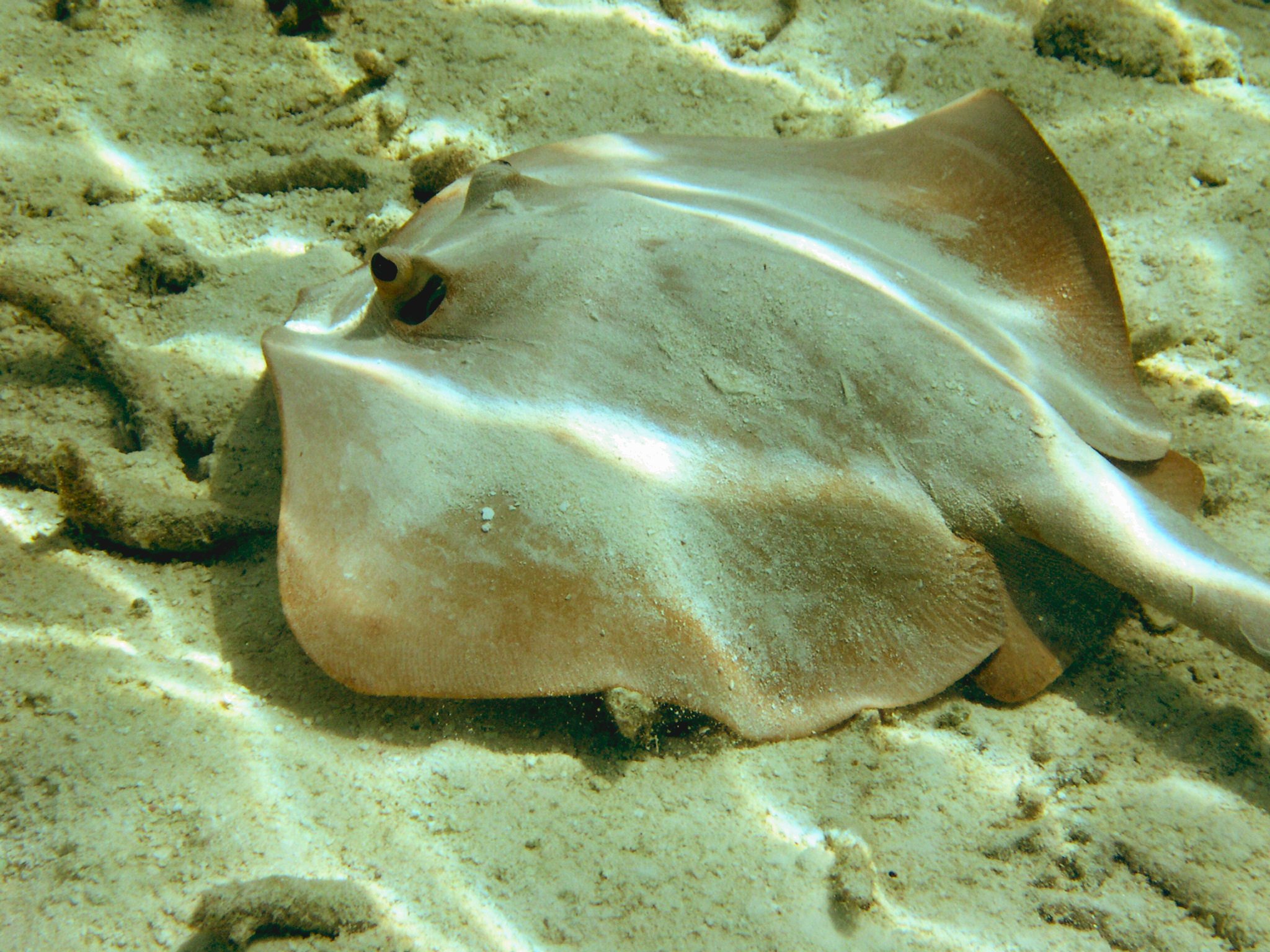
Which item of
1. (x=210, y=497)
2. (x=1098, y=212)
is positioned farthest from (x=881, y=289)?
(x=210, y=497)

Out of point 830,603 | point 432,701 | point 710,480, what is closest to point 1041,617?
point 830,603

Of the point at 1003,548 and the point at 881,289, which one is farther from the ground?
the point at 881,289

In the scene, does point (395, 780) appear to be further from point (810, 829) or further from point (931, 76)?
point (931, 76)

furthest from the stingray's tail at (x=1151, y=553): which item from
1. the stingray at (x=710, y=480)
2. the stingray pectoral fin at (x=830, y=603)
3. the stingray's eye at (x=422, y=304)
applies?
the stingray's eye at (x=422, y=304)

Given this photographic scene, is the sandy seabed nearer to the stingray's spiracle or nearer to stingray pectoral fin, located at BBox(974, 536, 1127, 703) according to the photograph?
stingray pectoral fin, located at BBox(974, 536, 1127, 703)

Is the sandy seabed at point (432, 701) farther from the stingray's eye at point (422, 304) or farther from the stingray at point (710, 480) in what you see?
the stingray's eye at point (422, 304)
